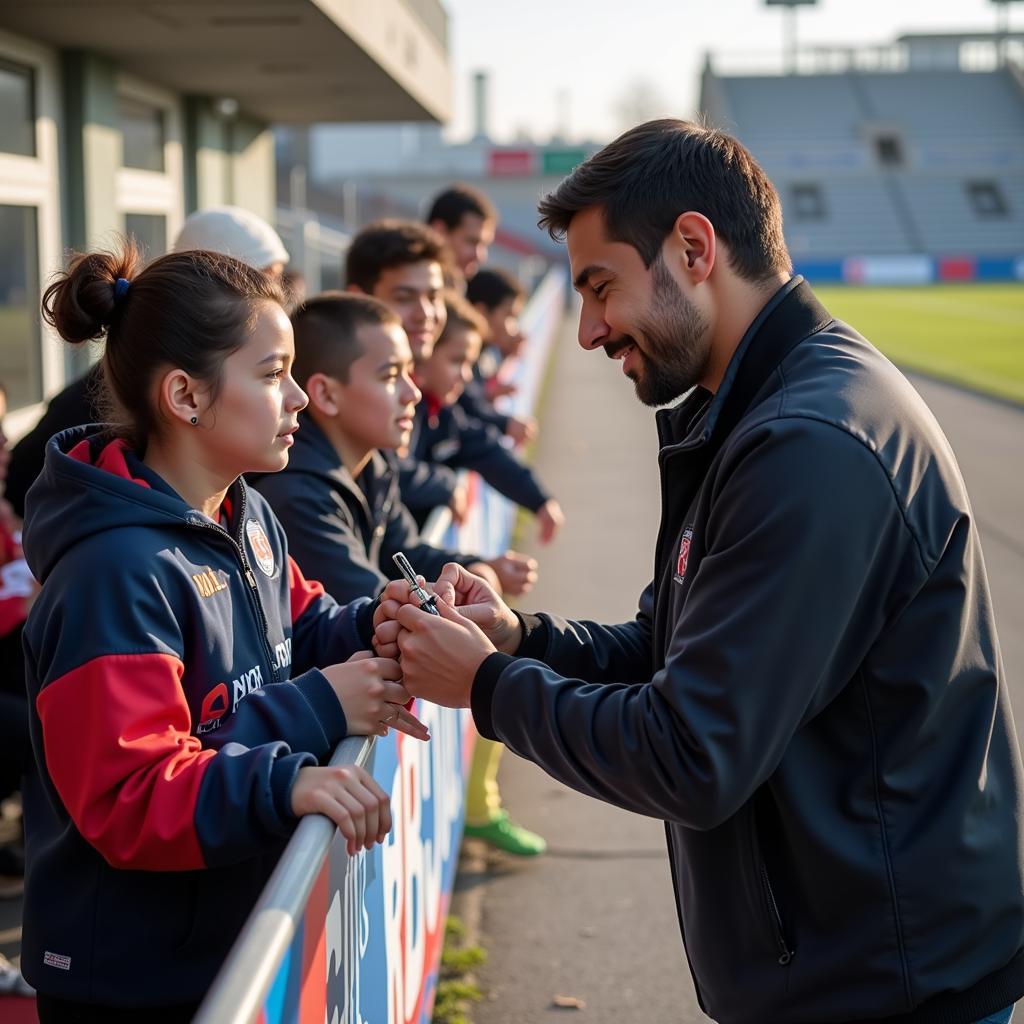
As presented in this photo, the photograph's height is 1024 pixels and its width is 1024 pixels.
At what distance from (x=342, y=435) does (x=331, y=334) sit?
0.90ft

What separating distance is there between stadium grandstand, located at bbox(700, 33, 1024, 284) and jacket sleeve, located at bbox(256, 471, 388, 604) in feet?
171

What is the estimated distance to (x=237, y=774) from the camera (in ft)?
7.02

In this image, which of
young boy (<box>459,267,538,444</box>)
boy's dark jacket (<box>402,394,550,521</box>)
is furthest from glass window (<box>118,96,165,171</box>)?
boy's dark jacket (<box>402,394,550,521</box>)

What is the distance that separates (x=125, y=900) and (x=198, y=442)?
0.79 meters

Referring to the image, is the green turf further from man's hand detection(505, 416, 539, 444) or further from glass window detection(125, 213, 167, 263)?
man's hand detection(505, 416, 539, 444)

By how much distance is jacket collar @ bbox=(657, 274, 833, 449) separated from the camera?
220 centimetres

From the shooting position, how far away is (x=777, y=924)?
205 cm

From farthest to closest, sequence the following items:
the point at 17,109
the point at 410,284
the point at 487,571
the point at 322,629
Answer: the point at 17,109 < the point at 410,284 < the point at 487,571 < the point at 322,629

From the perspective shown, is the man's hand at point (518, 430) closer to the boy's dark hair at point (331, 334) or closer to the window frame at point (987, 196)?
the boy's dark hair at point (331, 334)

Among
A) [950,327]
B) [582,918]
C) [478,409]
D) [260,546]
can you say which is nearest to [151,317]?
[260,546]

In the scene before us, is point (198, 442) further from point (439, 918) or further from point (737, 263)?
point (439, 918)

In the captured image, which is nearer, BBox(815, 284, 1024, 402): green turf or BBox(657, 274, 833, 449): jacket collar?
BBox(657, 274, 833, 449): jacket collar

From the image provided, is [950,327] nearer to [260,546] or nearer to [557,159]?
[260,546]

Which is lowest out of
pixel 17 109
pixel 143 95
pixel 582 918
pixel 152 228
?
pixel 582 918
